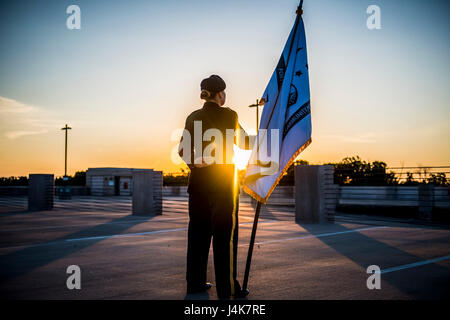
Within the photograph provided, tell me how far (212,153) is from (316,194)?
764cm

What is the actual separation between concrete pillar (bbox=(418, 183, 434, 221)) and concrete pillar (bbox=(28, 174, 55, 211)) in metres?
15.3

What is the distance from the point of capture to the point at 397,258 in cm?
536

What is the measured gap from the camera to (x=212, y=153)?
12.0 feet

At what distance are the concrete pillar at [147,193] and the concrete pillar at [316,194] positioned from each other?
18.0ft

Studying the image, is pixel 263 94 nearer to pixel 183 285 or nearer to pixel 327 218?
pixel 183 285

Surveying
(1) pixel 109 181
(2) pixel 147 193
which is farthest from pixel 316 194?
(1) pixel 109 181

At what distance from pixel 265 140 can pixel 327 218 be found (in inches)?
296

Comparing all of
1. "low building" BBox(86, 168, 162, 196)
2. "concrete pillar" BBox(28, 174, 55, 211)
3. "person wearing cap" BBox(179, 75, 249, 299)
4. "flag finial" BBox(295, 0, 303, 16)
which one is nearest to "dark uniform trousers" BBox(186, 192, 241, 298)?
"person wearing cap" BBox(179, 75, 249, 299)

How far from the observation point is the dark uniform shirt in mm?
3580

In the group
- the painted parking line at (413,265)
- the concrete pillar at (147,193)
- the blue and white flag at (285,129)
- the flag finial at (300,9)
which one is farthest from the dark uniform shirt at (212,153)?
the concrete pillar at (147,193)

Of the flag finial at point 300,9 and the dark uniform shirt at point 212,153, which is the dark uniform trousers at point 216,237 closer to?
the dark uniform shirt at point 212,153

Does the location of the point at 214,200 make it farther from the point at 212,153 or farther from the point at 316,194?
the point at 316,194

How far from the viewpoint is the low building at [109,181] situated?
147 ft
